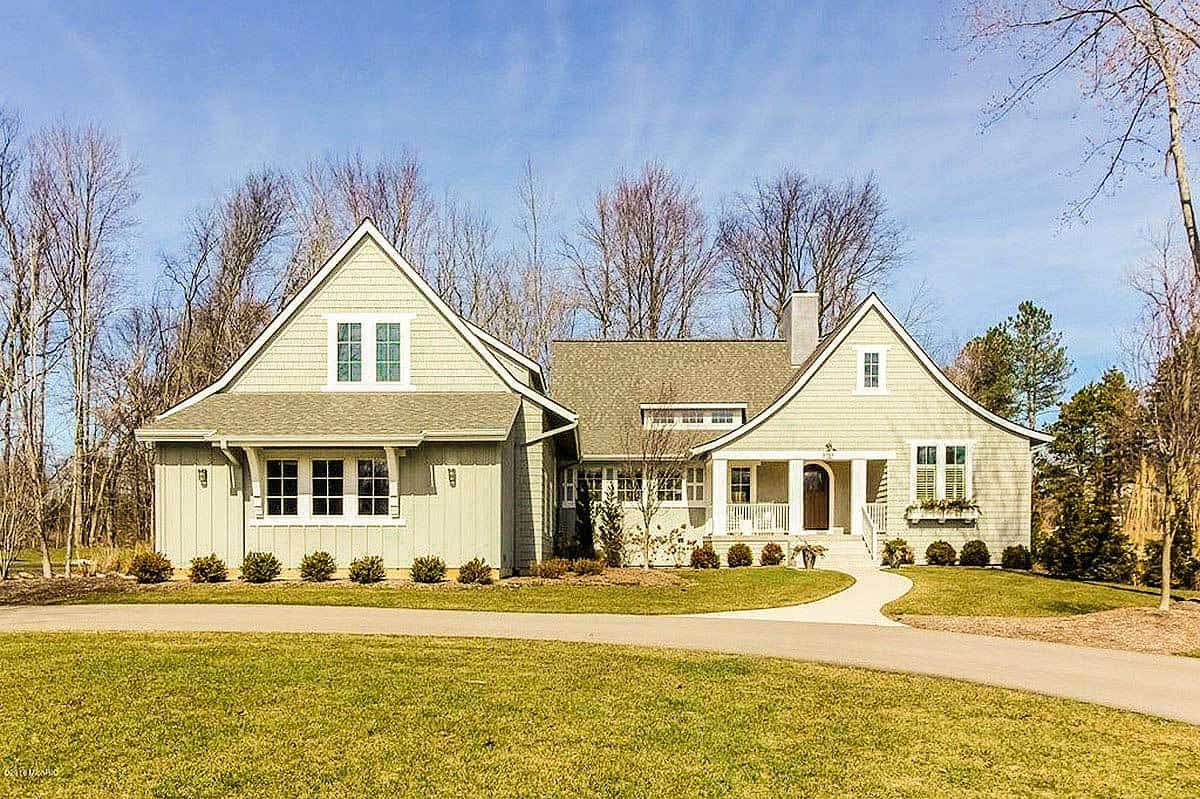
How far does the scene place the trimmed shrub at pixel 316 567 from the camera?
1764 centimetres

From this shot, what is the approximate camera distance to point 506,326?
40.8 m

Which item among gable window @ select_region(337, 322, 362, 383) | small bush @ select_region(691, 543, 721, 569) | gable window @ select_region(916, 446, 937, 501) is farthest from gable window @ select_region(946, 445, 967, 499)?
gable window @ select_region(337, 322, 362, 383)

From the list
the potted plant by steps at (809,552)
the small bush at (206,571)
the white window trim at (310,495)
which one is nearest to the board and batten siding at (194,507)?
the small bush at (206,571)

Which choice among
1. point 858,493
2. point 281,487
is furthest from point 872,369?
point 281,487

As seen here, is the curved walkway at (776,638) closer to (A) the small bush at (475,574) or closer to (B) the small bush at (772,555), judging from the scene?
(A) the small bush at (475,574)

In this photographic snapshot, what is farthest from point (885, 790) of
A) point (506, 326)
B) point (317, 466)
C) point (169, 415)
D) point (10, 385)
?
point (506, 326)

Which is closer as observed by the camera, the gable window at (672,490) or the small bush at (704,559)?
the small bush at (704,559)

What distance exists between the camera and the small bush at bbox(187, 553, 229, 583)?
17.6m

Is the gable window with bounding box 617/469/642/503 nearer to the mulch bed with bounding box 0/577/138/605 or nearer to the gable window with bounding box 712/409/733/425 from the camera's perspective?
the gable window with bounding box 712/409/733/425

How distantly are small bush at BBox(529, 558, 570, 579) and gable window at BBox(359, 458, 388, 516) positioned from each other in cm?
344

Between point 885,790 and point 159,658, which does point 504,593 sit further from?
point 885,790

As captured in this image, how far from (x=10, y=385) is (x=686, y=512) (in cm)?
1699

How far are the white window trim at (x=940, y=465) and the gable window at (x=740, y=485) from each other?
4379 mm

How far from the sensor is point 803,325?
1152 inches
